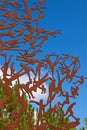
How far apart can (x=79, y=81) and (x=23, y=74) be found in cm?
112

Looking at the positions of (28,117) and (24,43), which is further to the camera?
(24,43)

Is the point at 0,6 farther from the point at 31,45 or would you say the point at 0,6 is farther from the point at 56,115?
the point at 56,115

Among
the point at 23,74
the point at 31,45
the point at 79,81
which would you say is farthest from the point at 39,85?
the point at 79,81

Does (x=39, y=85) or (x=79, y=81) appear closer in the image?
(x=39, y=85)

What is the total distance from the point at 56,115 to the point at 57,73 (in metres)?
0.54

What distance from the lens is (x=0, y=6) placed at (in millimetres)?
6047

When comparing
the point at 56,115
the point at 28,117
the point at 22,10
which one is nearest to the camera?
the point at 28,117

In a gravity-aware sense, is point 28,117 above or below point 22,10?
below

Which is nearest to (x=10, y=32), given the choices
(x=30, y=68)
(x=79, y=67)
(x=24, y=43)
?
(x=24, y=43)

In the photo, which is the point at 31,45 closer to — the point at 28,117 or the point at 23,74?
the point at 23,74

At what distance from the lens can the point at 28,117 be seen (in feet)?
17.5

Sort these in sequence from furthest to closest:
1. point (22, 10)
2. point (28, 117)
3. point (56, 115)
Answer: point (22, 10) → point (56, 115) → point (28, 117)

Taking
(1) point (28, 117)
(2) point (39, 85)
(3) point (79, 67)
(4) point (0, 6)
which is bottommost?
(1) point (28, 117)

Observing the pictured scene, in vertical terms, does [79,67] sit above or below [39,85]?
above
